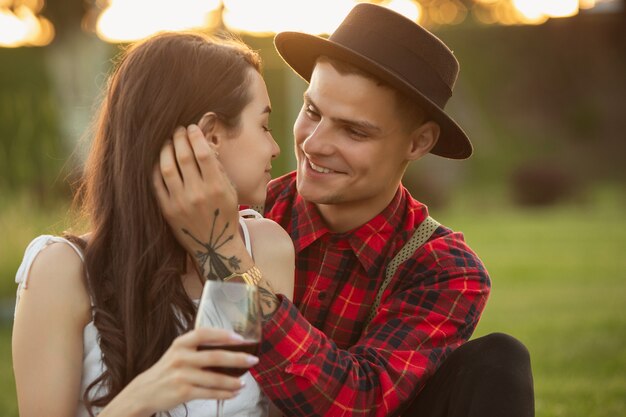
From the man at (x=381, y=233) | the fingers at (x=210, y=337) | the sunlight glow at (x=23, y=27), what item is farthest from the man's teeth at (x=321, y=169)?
the sunlight glow at (x=23, y=27)

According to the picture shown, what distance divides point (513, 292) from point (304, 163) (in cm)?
883

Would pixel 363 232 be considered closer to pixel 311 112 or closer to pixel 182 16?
pixel 311 112

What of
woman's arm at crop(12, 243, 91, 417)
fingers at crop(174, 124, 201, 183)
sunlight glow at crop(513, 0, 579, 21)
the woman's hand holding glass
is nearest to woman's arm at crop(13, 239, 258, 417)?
woman's arm at crop(12, 243, 91, 417)

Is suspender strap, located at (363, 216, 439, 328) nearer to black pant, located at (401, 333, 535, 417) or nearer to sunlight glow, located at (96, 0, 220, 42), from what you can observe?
black pant, located at (401, 333, 535, 417)

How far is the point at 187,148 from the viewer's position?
2.84 m

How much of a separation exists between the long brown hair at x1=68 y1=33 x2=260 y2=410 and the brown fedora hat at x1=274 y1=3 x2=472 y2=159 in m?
0.74

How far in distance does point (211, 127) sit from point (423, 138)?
1.17 meters

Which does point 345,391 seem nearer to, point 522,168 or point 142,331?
point 142,331

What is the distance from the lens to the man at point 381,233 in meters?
3.16

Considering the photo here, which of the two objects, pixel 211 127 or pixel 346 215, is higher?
pixel 211 127

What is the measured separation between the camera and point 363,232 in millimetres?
3650

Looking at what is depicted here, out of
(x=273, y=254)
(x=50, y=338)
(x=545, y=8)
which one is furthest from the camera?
(x=545, y=8)

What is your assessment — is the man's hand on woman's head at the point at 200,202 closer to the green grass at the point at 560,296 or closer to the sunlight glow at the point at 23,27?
the green grass at the point at 560,296

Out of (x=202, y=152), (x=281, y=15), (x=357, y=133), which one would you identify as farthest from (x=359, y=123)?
(x=281, y=15)
